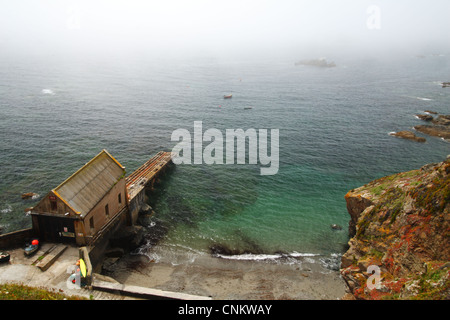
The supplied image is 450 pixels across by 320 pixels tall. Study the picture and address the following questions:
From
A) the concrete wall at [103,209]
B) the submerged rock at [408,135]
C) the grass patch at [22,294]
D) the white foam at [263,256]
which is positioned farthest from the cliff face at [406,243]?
the submerged rock at [408,135]

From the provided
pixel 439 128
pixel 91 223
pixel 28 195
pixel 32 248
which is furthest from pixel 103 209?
pixel 439 128

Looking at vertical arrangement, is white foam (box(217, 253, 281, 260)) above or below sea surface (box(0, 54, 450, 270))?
below

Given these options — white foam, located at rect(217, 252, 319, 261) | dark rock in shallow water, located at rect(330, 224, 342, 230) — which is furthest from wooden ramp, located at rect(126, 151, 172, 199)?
dark rock in shallow water, located at rect(330, 224, 342, 230)

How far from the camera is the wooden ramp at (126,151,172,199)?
50.1 metres

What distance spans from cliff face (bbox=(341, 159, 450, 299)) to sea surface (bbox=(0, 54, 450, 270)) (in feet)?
33.0

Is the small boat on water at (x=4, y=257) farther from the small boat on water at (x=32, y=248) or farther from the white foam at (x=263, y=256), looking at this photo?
the white foam at (x=263, y=256)

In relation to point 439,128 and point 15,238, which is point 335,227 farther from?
point 439,128

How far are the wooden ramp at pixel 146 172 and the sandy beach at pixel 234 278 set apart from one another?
1194cm

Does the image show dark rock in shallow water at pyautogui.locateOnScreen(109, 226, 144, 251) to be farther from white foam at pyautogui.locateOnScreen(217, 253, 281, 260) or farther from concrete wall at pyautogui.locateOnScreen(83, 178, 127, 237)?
white foam at pyautogui.locateOnScreen(217, 253, 281, 260)

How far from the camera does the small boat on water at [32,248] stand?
109 ft
